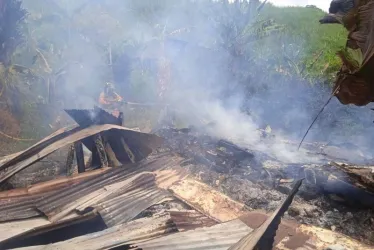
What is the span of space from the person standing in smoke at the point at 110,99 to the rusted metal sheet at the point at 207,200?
8.72m

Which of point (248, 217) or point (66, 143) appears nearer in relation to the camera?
point (248, 217)

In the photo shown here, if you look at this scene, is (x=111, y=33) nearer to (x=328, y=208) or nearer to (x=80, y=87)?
(x=80, y=87)

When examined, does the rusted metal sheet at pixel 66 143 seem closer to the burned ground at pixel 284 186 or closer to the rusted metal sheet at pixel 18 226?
the rusted metal sheet at pixel 18 226

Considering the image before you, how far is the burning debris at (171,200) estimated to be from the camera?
4.39m

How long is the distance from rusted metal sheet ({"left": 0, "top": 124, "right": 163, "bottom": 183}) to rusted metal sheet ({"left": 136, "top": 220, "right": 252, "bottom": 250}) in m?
2.83

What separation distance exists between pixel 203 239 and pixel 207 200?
2063 millimetres

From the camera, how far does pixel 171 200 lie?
240 inches

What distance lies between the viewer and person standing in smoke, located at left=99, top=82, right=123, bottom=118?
49.9 ft

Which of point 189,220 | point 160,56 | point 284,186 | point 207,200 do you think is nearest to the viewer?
point 189,220

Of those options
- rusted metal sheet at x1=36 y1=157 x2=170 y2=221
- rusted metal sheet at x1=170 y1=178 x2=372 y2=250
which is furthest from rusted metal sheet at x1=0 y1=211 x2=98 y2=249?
rusted metal sheet at x1=170 y1=178 x2=372 y2=250

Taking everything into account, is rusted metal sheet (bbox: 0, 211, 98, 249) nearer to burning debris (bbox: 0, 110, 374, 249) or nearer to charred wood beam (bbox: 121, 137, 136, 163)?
burning debris (bbox: 0, 110, 374, 249)

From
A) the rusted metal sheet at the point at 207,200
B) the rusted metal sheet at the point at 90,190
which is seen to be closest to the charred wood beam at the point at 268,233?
the rusted metal sheet at the point at 207,200

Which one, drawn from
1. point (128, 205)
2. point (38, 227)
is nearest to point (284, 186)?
point (128, 205)

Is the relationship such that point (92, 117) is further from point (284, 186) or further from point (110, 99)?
point (110, 99)
